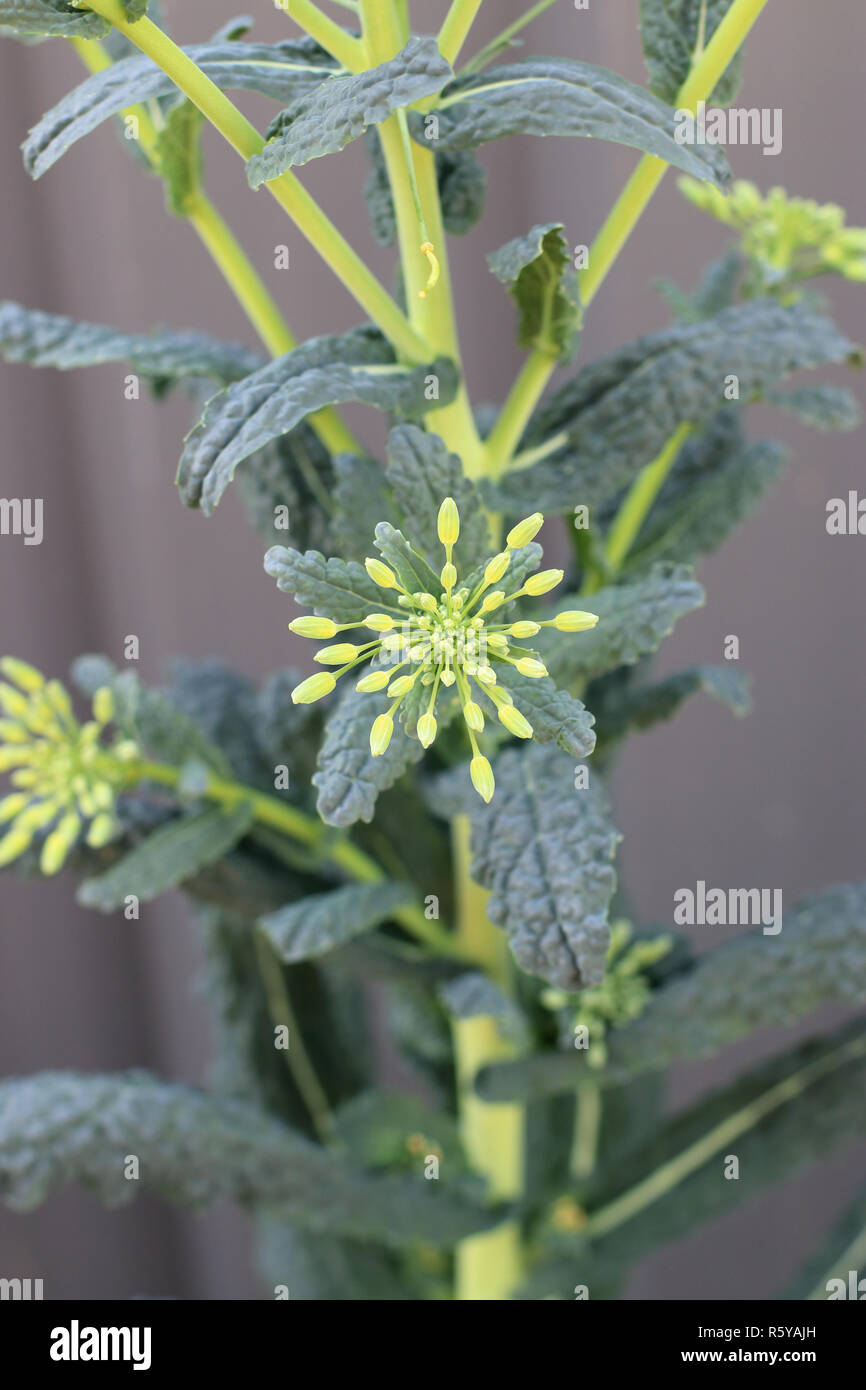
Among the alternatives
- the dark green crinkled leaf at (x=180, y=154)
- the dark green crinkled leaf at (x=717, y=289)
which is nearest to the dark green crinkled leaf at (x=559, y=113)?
the dark green crinkled leaf at (x=180, y=154)

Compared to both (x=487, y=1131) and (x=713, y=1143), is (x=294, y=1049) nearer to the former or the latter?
(x=487, y=1131)

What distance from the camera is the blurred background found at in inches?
35.0

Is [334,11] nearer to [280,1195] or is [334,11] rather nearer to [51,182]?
[51,182]

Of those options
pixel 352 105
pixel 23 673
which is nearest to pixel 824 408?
pixel 352 105

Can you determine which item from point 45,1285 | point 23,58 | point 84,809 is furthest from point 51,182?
point 45,1285

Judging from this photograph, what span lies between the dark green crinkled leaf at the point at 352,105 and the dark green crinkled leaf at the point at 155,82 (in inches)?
2.3

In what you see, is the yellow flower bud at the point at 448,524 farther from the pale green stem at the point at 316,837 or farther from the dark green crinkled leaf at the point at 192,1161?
the dark green crinkled leaf at the point at 192,1161

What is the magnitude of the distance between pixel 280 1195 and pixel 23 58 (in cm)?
79

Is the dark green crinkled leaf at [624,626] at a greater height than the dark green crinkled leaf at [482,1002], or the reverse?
the dark green crinkled leaf at [624,626]

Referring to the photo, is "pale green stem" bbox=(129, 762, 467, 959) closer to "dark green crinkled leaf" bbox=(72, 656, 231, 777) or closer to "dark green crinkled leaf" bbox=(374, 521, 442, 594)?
"dark green crinkled leaf" bbox=(72, 656, 231, 777)

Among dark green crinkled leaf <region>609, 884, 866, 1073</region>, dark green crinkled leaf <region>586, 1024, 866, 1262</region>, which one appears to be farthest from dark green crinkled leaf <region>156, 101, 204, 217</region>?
dark green crinkled leaf <region>586, 1024, 866, 1262</region>

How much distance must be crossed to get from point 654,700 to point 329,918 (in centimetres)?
18

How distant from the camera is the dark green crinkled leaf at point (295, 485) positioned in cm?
53
